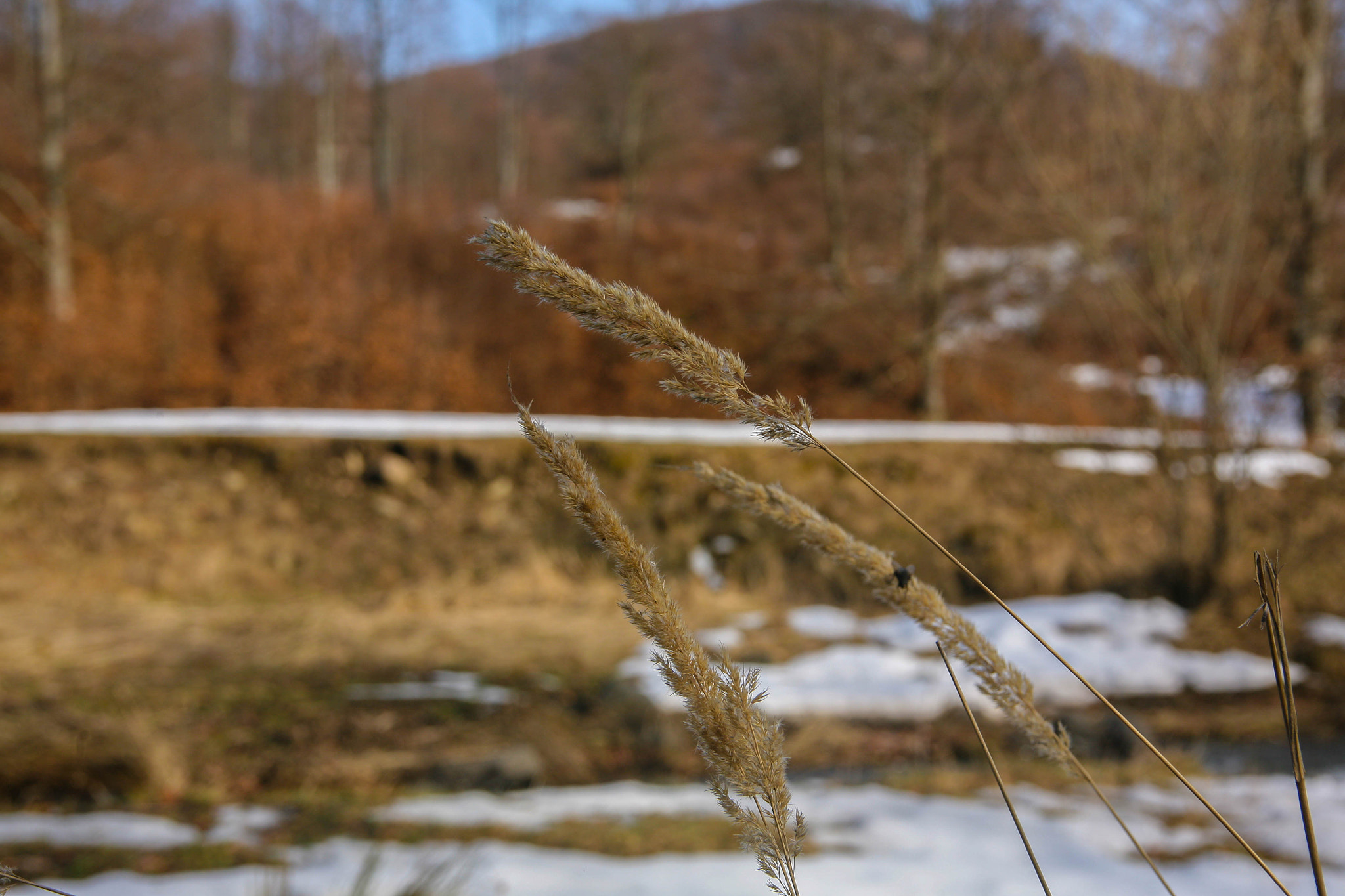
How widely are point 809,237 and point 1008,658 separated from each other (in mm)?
16527

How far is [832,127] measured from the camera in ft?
55.1

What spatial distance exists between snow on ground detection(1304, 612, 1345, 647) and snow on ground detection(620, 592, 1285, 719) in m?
0.52

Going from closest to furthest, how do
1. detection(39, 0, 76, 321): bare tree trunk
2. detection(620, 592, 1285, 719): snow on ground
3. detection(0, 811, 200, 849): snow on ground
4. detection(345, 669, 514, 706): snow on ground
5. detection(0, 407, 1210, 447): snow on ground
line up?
detection(0, 811, 200, 849): snow on ground < detection(345, 669, 514, 706): snow on ground < detection(620, 592, 1285, 719): snow on ground < detection(0, 407, 1210, 447): snow on ground < detection(39, 0, 76, 321): bare tree trunk

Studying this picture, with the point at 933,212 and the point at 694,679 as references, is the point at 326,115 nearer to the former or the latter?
the point at 933,212

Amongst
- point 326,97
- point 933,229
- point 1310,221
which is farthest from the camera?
point 326,97

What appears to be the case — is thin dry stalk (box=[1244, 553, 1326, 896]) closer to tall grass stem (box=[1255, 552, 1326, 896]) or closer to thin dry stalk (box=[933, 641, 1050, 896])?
tall grass stem (box=[1255, 552, 1326, 896])

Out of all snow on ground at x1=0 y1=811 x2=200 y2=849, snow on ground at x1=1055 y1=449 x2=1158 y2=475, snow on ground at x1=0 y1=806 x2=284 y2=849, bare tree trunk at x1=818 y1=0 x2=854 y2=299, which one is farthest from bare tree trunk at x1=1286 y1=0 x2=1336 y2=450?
snow on ground at x1=0 y1=811 x2=200 y2=849

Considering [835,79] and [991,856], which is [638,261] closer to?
[835,79]

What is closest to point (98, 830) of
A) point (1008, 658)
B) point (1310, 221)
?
point (1008, 658)

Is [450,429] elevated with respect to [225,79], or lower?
lower

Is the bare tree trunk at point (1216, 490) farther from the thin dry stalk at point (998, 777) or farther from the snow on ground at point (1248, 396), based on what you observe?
the thin dry stalk at point (998, 777)

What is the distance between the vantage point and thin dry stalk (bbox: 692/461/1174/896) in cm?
110

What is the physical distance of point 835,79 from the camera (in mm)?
17172

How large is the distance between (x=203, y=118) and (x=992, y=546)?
28390mm
